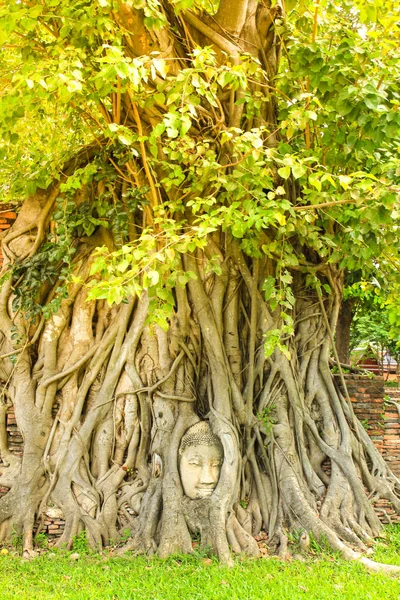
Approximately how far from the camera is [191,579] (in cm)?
389

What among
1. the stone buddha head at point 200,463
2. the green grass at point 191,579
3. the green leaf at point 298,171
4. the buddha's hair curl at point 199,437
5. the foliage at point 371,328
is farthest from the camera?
the foliage at point 371,328

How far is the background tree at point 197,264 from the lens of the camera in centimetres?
434

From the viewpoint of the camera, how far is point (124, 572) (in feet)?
13.5

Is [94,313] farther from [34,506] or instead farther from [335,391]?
[335,391]

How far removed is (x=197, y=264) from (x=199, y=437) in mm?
1574

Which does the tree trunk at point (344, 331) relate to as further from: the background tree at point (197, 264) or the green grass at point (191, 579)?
the green grass at point (191, 579)

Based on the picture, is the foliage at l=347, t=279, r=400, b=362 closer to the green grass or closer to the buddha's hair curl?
the buddha's hair curl

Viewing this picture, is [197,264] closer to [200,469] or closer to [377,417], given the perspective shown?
[200,469]

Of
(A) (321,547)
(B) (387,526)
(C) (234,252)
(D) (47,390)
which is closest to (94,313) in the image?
(D) (47,390)

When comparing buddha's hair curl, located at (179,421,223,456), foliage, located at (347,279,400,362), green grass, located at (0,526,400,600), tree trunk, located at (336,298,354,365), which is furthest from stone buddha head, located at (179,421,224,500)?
foliage, located at (347,279,400,362)

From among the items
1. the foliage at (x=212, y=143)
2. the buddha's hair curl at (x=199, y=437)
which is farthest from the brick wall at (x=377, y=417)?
the buddha's hair curl at (x=199, y=437)

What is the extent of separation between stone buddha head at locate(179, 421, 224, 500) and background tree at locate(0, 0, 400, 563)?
77 millimetres

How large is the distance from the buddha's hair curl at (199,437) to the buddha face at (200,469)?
0.03 meters

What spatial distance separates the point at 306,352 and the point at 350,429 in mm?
833
